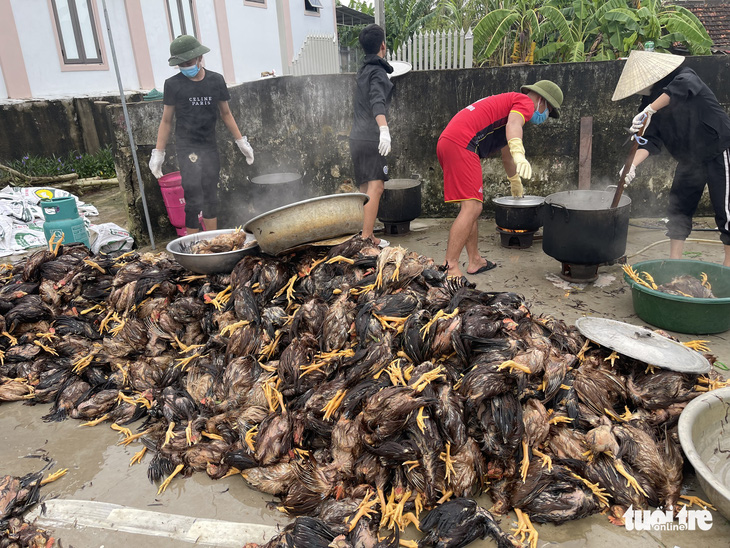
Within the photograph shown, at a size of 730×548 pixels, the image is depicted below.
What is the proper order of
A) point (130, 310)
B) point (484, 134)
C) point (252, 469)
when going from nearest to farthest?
point (252, 469) < point (130, 310) < point (484, 134)

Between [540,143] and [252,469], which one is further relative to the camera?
[540,143]

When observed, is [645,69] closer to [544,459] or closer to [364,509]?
[544,459]

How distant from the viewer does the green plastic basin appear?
12.1 feet

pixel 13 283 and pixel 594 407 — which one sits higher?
pixel 13 283

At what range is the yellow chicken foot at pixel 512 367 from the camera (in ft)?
8.16

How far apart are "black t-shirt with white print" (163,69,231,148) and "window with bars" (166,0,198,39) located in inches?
372

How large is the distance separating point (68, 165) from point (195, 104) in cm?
685

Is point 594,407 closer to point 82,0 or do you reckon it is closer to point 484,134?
point 484,134

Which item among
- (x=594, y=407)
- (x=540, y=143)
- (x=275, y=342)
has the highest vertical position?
(x=540, y=143)

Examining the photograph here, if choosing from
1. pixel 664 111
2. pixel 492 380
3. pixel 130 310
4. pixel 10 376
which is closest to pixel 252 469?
pixel 492 380

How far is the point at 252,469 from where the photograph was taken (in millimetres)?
2627

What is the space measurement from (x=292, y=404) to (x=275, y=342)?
49cm

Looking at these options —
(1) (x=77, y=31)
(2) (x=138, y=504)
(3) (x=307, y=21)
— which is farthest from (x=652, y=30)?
(3) (x=307, y=21)

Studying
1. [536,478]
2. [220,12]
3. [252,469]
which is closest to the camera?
[536,478]
